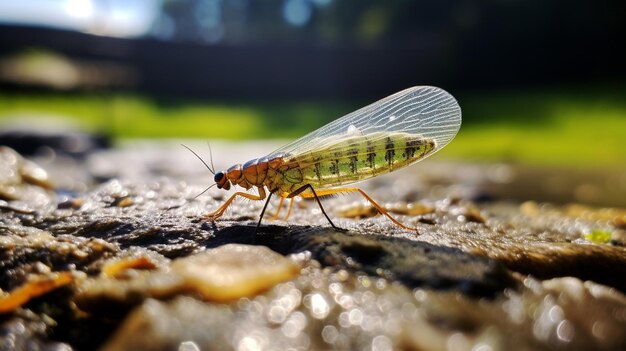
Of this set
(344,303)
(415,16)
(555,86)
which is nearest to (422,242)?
(344,303)

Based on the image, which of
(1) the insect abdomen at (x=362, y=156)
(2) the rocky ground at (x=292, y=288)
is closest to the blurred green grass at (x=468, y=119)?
(1) the insect abdomen at (x=362, y=156)

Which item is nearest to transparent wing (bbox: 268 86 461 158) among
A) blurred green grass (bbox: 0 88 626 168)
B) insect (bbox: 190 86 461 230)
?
insect (bbox: 190 86 461 230)

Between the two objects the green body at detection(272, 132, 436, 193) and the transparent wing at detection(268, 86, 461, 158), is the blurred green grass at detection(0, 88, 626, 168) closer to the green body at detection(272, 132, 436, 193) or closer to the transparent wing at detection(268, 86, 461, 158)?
the transparent wing at detection(268, 86, 461, 158)

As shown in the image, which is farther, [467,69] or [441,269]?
[467,69]

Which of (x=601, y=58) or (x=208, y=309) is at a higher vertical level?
(x=208, y=309)

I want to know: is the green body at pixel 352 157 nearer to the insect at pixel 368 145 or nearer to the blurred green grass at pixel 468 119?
the insect at pixel 368 145

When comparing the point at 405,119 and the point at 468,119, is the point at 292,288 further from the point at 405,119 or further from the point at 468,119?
the point at 468,119

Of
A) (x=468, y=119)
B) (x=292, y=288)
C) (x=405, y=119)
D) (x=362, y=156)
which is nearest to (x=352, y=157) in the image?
(x=362, y=156)

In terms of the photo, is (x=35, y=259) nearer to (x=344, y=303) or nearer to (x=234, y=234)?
(x=234, y=234)
